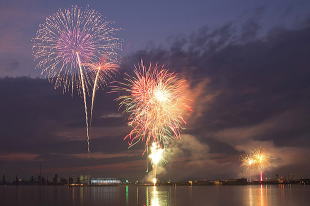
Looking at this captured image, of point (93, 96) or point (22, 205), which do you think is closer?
point (93, 96)

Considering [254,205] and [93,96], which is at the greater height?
[93,96]

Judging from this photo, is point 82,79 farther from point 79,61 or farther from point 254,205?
point 254,205

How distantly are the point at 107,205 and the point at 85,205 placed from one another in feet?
14.8

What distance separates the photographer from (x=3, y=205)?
86500 millimetres

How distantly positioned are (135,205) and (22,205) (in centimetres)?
2550

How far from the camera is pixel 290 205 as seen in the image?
76.8 m

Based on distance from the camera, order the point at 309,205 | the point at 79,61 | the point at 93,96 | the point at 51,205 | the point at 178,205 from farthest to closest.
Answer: the point at 51,205, the point at 178,205, the point at 309,205, the point at 93,96, the point at 79,61

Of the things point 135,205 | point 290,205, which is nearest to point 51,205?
point 135,205

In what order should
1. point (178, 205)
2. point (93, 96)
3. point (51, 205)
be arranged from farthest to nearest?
point (51, 205) < point (178, 205) < point (93, 96)

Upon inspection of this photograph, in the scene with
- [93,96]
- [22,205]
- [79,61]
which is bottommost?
[22,205]

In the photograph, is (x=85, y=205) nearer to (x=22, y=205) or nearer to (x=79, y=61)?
(x=22, y=205)

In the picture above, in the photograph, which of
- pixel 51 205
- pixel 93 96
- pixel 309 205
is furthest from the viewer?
pixel 51 205

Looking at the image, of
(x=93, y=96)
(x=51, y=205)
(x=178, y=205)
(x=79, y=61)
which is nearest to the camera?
(x=79, y=61)

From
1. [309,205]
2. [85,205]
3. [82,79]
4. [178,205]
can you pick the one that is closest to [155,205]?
[178,205]
